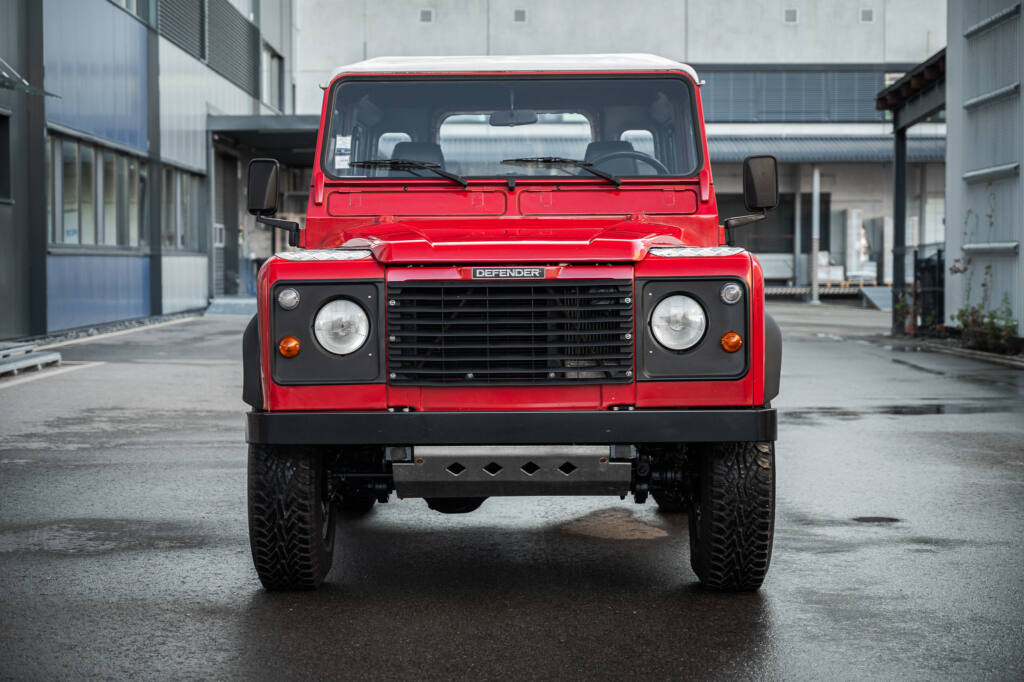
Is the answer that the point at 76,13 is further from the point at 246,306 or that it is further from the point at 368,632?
the point at 368,632

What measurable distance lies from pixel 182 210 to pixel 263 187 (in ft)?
85.6

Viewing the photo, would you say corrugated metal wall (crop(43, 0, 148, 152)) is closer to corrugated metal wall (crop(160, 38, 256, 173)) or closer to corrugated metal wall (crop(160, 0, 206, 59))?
corrugated metal wall (crop(160, 38, 256, 173))

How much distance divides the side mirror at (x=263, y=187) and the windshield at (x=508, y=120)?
0.28 meters

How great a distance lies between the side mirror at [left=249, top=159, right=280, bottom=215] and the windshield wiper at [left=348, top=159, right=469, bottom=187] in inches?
15.5

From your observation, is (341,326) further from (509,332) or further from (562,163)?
(562,163)

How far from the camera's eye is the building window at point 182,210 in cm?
2983

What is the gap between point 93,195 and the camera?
2438 cm

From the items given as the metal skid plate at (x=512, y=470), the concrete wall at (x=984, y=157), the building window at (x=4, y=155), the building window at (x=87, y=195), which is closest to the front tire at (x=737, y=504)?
the metal skid plate at (x=512, y=470)

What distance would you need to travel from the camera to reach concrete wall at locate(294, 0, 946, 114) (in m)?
46.5

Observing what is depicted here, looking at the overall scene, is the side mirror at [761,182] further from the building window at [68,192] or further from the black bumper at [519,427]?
the building window at [68,192]

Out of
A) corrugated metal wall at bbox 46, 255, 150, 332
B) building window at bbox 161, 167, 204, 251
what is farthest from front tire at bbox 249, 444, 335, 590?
building window at bbox 161, 167, 204, 251

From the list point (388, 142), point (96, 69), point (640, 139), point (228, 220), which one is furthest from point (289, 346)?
point (228, 220)

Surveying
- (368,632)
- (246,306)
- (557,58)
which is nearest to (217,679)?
(368,632)

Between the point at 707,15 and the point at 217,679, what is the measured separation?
45366mm
